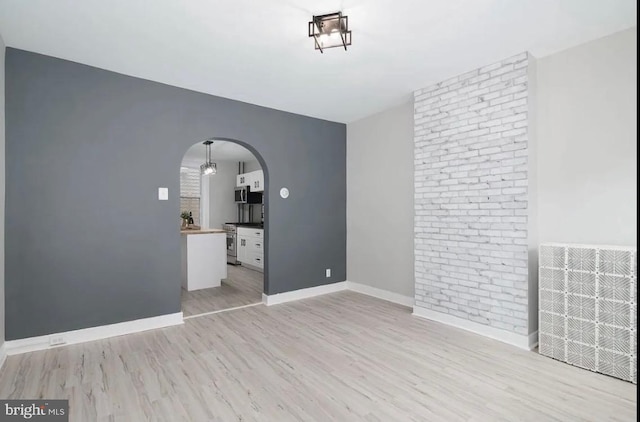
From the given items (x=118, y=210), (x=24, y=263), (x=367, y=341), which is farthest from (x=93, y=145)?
(x=367, y=341)

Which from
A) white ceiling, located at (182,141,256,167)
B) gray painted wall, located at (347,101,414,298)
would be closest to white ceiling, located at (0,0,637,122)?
gray painted wall, located at (347,101,414,298)

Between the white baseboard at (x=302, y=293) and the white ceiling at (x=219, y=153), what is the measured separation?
315cm

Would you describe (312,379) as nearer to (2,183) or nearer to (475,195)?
(475,195)

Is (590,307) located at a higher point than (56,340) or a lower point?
higher

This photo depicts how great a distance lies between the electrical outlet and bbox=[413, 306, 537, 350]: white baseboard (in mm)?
3686

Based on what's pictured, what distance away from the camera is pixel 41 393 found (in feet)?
7.16

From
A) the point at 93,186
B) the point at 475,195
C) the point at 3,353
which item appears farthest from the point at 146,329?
the point at 475,195

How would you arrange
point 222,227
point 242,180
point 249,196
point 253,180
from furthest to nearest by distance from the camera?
point 222,227 < point 242,180 < point 249,196 < point 253,180

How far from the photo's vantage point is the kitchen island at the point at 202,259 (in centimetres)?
490

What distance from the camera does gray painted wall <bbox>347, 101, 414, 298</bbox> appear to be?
4246 millimetres

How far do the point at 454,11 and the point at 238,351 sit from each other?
3301 mm

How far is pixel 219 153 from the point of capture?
7227 mm

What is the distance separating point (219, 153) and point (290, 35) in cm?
508

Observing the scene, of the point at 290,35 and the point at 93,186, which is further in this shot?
the point at 93,186
